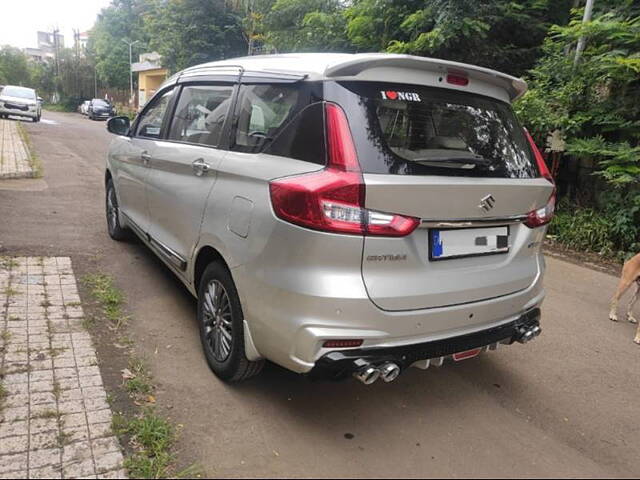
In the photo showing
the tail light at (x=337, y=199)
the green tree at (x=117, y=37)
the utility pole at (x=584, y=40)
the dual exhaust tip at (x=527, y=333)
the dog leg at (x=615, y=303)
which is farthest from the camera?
the green tree at (x=117, y=37)

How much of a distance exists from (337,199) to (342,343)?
0.67 meters

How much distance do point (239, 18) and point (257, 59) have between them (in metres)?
22.9

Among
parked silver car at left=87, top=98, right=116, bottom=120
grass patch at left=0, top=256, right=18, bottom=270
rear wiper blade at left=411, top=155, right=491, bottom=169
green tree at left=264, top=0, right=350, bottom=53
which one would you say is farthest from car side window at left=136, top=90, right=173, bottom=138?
parked silver car at left=87, top=98, right=116, bottom=120

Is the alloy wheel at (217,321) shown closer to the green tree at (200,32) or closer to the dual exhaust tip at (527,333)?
the dual exhaust tip at (527,333)

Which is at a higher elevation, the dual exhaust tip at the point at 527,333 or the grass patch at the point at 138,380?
the dual exhaust tip at the point at 527,333

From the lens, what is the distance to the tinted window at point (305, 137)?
2443mm

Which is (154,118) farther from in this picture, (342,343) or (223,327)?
(342,343)

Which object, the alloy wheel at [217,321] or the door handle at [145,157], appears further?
the door handle at [145,157]

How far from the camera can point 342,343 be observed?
233 centimetres

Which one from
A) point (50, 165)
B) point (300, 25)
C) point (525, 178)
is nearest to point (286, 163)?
point (525, 178)

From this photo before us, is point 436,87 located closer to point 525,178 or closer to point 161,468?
point 525,178

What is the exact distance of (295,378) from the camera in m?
3.20

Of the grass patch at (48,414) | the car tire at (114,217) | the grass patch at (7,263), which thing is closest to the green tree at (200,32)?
the car tire at (114,217)

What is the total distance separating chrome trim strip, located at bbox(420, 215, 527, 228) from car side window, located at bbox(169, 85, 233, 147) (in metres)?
1.56
